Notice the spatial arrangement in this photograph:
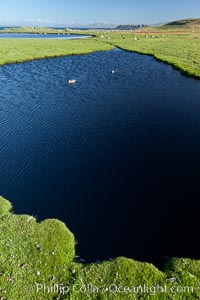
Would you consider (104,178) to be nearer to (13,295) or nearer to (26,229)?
(26,229)

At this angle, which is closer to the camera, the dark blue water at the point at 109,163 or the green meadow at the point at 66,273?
the green meadow at the point at 66,273

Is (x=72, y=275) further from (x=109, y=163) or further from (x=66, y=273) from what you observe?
(x=109, y=163)

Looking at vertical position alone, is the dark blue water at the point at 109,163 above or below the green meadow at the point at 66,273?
above

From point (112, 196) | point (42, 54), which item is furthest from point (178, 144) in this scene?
point (42, 54)

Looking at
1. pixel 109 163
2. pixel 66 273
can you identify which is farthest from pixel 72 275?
pixel 109 163

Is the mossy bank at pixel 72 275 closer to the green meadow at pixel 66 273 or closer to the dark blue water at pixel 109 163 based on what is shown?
the green meadow at pixel 66 273

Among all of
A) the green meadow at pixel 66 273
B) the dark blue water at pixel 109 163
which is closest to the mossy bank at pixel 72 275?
the green meadow at pixel 66 273
